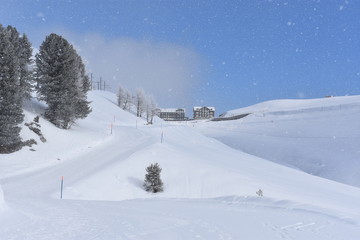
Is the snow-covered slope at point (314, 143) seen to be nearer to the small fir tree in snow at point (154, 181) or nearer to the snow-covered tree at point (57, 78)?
the small fir tree in snow at point (154, 181)

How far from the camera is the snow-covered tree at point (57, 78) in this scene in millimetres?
29906

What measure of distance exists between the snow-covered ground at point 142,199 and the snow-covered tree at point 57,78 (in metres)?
2.29

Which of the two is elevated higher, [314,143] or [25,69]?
[25,69]

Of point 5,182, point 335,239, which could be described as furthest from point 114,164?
point 335,239

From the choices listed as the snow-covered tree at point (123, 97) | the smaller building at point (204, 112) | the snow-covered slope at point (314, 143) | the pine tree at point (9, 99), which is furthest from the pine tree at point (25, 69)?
the smaller building at point (204, 112)

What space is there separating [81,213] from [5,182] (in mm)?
9216

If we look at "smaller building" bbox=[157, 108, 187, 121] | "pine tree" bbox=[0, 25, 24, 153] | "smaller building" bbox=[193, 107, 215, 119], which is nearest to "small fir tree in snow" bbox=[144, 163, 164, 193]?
"pine tree" bbox=[0, 25, 24, 153]

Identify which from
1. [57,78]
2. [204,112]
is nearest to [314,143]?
[57,78]

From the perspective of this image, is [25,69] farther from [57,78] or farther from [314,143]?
[314,143]

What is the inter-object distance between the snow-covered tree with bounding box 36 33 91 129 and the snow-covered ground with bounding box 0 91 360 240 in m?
2.29

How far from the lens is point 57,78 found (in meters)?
30.4

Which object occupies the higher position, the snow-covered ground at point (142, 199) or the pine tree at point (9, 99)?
the pine tree at point (9, 99)

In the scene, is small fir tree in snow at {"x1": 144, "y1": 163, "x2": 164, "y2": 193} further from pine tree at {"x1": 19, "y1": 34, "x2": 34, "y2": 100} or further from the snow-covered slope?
the snow-covered slope

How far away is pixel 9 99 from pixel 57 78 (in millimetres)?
9330
